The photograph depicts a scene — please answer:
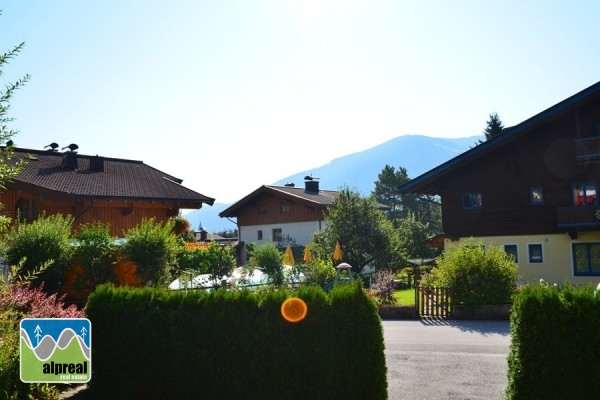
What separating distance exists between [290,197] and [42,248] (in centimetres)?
2843

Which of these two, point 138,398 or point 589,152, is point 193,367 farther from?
point 589,152

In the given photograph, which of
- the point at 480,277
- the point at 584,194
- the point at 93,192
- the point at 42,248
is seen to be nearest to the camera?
the point at 42,248

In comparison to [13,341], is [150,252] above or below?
above

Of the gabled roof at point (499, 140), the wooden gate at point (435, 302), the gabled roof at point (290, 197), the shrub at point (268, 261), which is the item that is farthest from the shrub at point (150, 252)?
the gabled roof at point (290, 197)

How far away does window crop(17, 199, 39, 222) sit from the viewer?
23266 mm

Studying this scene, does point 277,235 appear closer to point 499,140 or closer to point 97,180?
point 97,180

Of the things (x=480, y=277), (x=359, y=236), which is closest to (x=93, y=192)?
(x=359, y=236)

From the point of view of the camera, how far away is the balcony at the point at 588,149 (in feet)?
78.6

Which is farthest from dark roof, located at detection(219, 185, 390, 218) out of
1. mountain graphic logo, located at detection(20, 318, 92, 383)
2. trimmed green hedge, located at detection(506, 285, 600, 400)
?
mountain graphic logo, located at detection(20, 318, 92, 383)

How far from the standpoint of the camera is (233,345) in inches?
316

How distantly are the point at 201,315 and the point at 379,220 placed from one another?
21.5 metres

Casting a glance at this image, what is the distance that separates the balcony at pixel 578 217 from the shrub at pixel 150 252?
18.6 metres

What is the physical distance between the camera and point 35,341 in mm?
7402

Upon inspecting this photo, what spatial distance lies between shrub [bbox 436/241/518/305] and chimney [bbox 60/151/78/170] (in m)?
19.7
